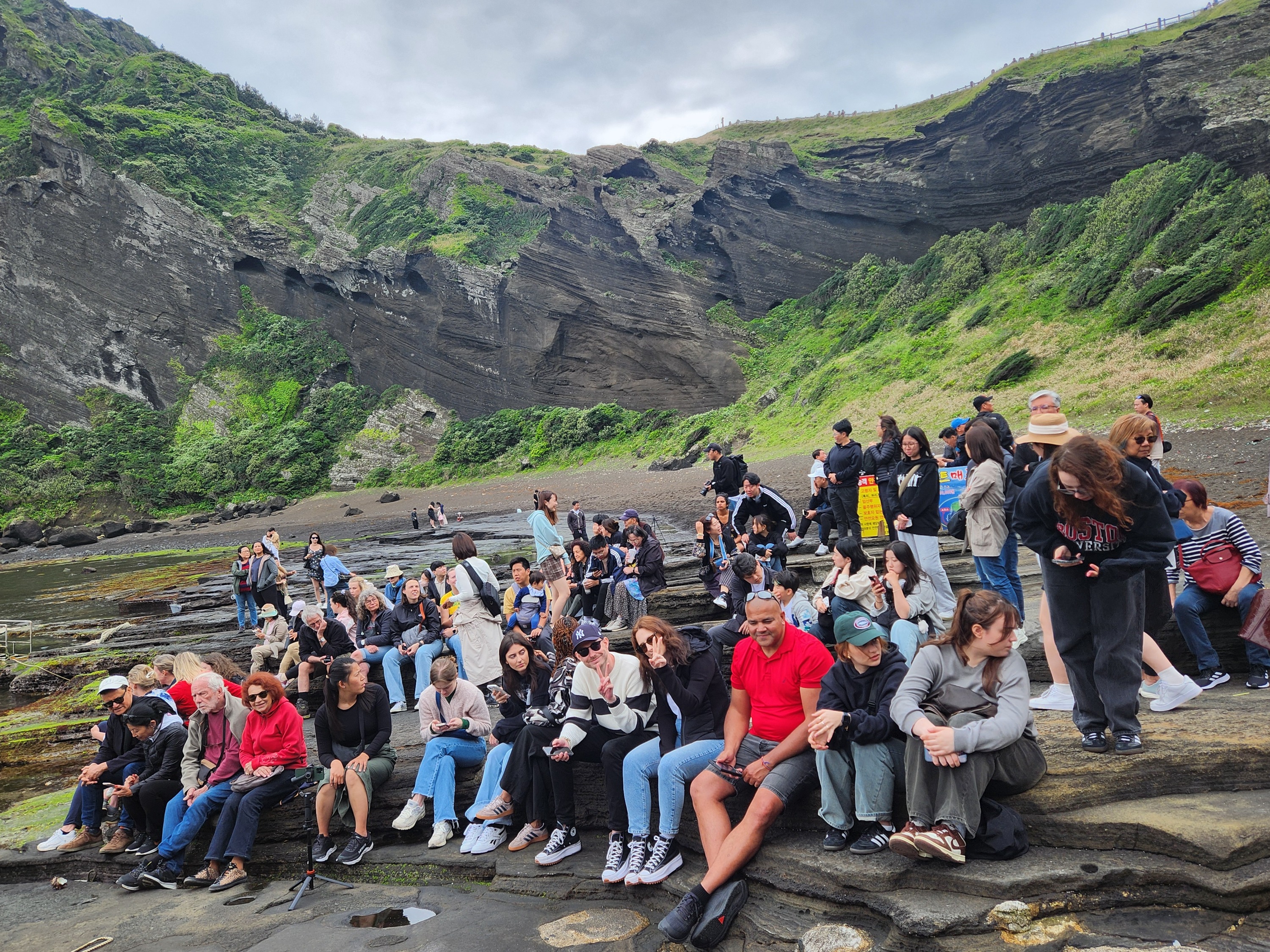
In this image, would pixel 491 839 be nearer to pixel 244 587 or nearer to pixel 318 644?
pixel 318 644

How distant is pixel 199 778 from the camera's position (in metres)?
6.92

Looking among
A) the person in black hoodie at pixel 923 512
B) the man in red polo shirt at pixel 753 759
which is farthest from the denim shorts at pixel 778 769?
the person in black hoodie at pixel 923 512

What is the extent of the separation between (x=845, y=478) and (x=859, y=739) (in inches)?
236

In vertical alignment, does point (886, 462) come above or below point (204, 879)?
above

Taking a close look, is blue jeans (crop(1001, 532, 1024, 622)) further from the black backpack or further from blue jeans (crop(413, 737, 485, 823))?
the black backpack

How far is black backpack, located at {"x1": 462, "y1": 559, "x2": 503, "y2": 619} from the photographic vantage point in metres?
8.73

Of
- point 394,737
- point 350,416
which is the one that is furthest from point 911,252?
point 394,737

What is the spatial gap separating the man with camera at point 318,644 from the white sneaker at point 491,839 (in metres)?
4.07

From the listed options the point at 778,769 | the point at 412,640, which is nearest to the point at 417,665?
the point at 412,640

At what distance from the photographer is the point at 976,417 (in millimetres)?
8539

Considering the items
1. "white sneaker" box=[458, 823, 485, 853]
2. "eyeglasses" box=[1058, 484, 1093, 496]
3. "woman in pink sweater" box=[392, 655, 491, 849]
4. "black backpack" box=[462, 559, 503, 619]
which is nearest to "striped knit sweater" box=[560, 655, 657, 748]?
"white sneaker" box=[458, 823, 485, 853]

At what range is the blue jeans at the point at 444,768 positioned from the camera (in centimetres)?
630

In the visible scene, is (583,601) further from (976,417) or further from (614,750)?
(976,417)

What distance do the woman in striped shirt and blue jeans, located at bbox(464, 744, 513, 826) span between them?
5.29 metres
